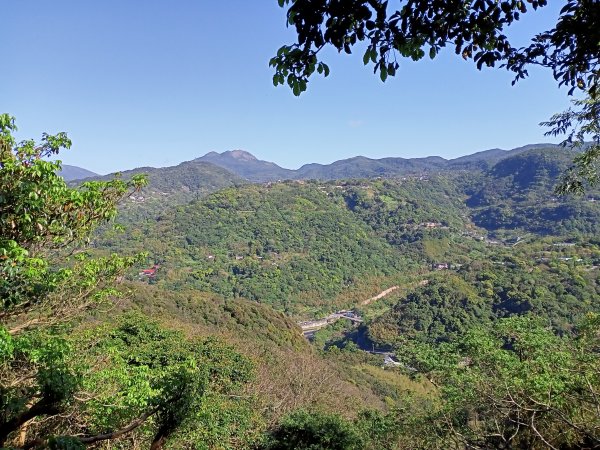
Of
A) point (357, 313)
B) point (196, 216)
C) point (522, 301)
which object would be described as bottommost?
point (357, 313)

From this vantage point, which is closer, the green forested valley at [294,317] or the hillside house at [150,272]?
the green forested valley at [294,317]

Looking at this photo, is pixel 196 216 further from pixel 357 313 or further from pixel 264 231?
pixel 357 313

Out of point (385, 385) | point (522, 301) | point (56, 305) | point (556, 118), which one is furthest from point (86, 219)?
point (522, 301)

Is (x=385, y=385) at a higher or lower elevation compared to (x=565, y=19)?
lower

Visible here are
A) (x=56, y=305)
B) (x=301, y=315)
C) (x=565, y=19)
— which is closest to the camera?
(x=565, y=19)

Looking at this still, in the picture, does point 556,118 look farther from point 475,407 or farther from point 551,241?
point 551,241

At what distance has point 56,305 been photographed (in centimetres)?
583

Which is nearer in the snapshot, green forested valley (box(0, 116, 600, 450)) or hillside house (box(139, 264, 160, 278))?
green forested valley (box(0, 116, 600, 450))

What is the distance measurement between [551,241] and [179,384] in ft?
298

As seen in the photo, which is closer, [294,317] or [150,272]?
[294,317]

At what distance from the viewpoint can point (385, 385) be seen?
1435 inches

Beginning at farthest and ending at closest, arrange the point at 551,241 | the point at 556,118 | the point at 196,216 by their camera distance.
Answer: the point at 196,216, the point at 551,241, the point at 556,118

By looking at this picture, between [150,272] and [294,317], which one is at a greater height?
[150,272]

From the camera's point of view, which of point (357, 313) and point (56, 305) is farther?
point (357, 313)
